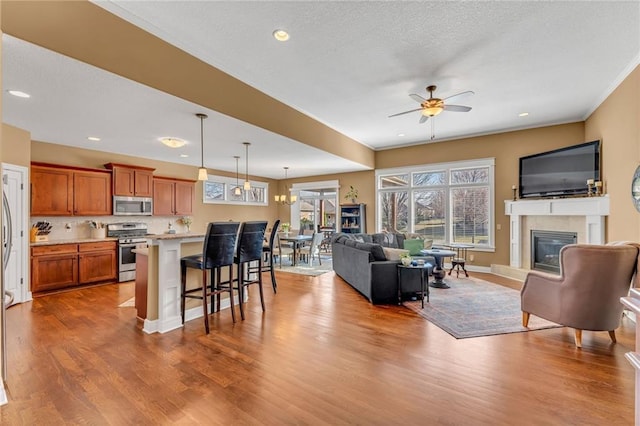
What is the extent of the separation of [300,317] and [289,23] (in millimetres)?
3461

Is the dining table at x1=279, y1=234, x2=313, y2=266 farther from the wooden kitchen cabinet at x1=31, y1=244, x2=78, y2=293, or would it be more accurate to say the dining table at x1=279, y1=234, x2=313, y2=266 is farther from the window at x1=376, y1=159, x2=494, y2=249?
the wooden kitchen cabinet at x1=31, y1=244, x2=78, y2=293

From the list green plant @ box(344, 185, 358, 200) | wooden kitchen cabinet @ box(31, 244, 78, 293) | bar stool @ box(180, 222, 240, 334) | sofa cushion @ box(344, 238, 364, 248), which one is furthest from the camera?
green plant @ box(344, 185, 358, 200)

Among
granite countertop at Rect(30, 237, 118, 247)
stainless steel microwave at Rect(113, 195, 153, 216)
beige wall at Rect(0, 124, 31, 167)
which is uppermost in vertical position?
beige wall at Rect(0, 124, 31, 167)

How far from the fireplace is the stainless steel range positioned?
8136 millimetres

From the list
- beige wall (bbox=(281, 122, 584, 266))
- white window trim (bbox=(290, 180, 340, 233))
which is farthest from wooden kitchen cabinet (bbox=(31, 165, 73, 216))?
beige wall (bbox=(281, 122, 584, 266))

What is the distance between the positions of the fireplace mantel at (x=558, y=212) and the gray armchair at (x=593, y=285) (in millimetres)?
2398

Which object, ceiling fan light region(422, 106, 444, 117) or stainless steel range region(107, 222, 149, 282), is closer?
ceiling fan light region(422, 106, 444, 117)

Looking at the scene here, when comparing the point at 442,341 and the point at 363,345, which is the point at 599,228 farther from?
the point at 363,345

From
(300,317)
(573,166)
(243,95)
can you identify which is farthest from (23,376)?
(573,166)

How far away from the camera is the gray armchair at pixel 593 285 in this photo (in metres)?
2.84

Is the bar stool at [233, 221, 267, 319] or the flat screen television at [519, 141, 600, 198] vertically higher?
the flat screen television at [519, 141, 600, 198]

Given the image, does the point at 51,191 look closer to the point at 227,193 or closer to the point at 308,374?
the point at 227,193

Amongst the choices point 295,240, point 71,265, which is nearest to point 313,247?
point 295,240

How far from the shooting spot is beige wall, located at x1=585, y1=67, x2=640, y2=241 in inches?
150
